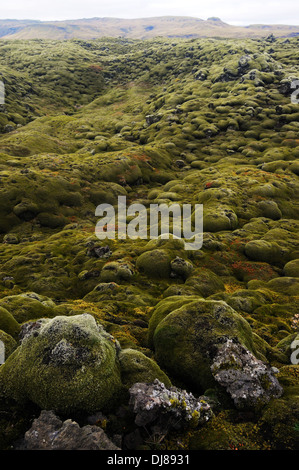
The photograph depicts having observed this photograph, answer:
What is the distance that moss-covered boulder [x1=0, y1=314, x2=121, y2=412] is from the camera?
10.7m

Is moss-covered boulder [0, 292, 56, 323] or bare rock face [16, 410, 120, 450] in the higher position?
bare rock face [16, 410, 120, 450]

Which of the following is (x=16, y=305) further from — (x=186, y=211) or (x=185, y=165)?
(x=185, y=165)

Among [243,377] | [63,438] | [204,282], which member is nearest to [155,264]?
[204,282]

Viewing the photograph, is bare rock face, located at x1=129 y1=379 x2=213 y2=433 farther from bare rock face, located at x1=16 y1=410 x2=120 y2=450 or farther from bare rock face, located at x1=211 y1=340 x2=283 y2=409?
bare rock face, located at x1=211 y1=340 x2=283 y2=409

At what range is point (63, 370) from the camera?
1117 centimetres

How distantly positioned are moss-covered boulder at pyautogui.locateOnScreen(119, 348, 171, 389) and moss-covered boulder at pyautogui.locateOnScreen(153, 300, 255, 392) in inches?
68.3

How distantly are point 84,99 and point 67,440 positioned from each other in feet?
613

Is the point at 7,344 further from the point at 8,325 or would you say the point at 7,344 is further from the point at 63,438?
the point at 63,438

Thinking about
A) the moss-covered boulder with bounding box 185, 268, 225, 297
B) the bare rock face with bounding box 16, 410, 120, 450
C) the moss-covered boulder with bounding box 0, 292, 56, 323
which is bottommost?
the moss-covered boulder with bounding box 185, 268, 225, 297

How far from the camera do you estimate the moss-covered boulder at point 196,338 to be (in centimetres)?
1437

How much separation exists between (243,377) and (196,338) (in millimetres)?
3176

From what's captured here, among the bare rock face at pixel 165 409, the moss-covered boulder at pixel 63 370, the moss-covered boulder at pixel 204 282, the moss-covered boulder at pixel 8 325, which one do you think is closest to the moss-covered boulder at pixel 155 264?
the moss-covered boulder at pixel 204 282

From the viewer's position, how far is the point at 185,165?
87.9 metres

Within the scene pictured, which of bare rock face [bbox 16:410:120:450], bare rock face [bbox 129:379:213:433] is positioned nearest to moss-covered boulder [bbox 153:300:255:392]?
bare rock face [bbox 129:379:213:433]
